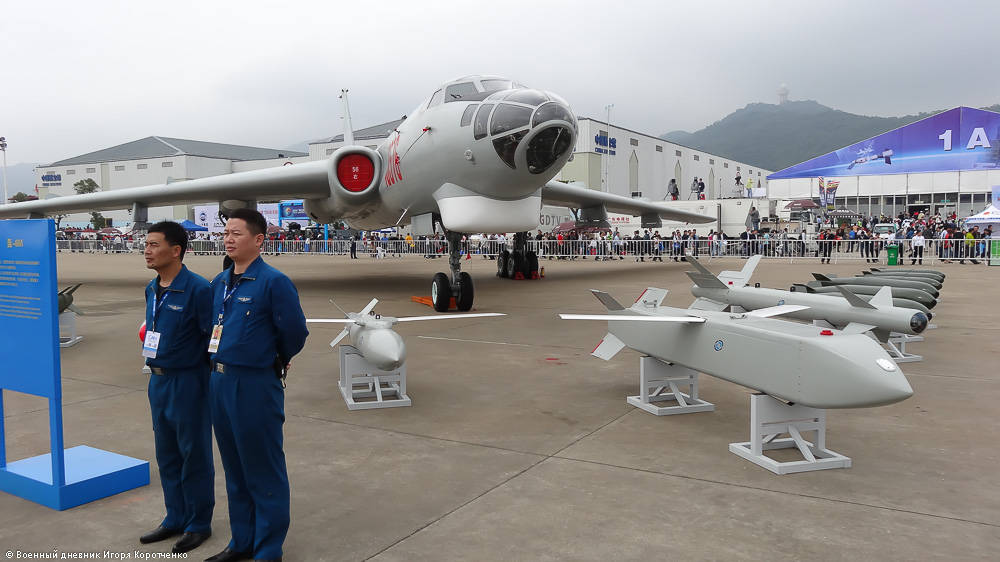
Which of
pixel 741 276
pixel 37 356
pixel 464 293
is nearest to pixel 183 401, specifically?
pixel 37 356

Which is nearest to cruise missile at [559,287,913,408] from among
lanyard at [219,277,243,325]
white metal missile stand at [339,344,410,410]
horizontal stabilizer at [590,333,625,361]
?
horizontal stabilizer at [590,333,625,361]

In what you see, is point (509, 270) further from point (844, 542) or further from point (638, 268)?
point (844, 542)

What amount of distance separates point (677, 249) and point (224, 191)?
20.4m

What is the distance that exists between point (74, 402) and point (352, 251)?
101 ft

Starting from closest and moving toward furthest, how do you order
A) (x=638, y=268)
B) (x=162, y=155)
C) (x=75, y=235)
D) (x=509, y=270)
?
(x=509, y=270), (x=638, y=268), (x=75, y=235), (x=162, y=155)

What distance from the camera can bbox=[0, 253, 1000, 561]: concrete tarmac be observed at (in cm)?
361

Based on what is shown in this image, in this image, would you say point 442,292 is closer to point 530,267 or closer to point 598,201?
point 530,267

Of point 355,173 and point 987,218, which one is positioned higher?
point 355,173

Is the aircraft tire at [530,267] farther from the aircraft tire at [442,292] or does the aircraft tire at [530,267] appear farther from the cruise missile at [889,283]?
the cruise missile at [889,283]

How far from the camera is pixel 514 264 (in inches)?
806

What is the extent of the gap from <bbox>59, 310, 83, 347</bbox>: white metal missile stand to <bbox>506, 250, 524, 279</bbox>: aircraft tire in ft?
41.0

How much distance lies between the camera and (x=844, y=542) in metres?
3.59

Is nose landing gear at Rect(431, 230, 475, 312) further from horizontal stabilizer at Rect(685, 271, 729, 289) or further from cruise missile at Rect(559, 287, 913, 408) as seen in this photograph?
cruise missile at Rect(559, 287, 913, 408)

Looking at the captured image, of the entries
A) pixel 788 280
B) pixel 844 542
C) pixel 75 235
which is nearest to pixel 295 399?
pixel 844 542
